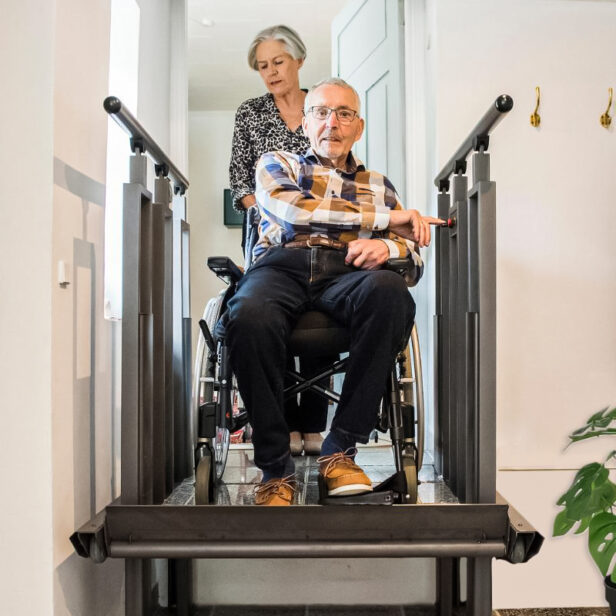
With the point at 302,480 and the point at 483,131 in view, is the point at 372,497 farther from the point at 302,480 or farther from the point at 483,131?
the point at 483,131

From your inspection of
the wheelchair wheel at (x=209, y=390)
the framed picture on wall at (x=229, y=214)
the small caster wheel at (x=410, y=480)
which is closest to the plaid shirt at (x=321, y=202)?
the wheelchair wheel at (x=209, y=390)

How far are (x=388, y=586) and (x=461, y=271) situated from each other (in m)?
1.04

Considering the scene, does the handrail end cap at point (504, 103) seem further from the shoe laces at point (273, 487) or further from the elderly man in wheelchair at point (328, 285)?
the shoe laces at point (273, 487)

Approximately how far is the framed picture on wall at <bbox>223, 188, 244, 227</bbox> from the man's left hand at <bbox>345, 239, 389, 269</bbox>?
155 inches

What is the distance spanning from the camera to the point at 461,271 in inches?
65.5

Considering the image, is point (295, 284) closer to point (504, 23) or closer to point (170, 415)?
point (170, 415)

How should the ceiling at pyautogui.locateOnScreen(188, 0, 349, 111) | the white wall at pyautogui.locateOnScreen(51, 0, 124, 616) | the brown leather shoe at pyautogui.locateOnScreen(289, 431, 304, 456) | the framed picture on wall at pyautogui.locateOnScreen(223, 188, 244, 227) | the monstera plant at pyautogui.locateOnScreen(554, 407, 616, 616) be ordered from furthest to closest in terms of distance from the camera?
1. the framed picture on wall at pyautogui.locateOnScreen(223, 188, 244, 227)
2. the ceiling at pyautogui.locateOnScreen(188, 0, 349, 111)
3. the brown leather shoe at pyautogui.locateOnScreen(289, 431, 304, 456)
4. the monstera plant at pyautogui.locateOnScreen(554, 407, 616, 616)
5. the white wall at pyautogui.locateOnScreen(51, 0, 124, 616)

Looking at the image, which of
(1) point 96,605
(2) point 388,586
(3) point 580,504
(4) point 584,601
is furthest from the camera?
(4) point 584,601

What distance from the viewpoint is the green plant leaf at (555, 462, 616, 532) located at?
5.88 feet

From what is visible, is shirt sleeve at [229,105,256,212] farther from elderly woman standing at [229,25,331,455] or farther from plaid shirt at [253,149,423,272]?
plaid shirt at [253,149,423,272]

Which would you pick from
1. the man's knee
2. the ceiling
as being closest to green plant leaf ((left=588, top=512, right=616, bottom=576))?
the man's knee

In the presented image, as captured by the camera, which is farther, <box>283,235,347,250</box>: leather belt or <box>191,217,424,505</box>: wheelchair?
<box>283,235,347,250</box>: leather belt

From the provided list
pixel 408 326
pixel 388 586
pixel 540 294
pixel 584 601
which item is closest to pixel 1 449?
pixel 408 326

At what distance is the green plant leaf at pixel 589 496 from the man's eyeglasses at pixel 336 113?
1181 millimetres
